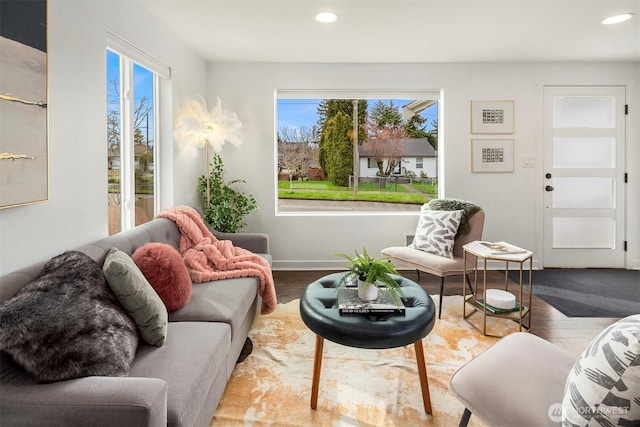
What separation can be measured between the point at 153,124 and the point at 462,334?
297 centimetres

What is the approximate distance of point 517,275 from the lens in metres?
4.11

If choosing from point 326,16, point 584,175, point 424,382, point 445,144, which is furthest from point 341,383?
point 584,175

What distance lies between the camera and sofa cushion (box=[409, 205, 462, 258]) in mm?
3324

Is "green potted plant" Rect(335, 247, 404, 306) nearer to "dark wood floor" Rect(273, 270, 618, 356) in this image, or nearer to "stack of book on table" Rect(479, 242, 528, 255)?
"stack of book on table" Rect(479, 242, 528, 255)

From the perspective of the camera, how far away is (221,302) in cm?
212

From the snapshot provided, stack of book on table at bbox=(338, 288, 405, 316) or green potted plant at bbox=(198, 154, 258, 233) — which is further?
green potted plant at bbox=(198, 154, 258, 233)

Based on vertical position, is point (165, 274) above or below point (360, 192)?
below

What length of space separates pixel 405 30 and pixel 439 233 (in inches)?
69.3

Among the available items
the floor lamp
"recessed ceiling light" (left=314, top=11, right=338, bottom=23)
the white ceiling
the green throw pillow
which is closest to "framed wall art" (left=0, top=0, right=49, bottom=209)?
the green throw pillow

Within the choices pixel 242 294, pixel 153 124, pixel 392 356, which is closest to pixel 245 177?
pixel 153 124

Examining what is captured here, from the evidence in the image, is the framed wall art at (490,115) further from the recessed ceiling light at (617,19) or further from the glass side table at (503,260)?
the glass side table at (503,260)

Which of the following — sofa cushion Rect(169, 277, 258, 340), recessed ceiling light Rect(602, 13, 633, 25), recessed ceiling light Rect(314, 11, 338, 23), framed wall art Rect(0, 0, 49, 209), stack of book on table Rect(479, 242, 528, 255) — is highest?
recessed ceiling light Rect(602, 13, 633, 25)

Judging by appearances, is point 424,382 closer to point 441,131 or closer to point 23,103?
point 23,103

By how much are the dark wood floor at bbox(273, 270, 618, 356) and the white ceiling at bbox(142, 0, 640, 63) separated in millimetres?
2310
